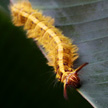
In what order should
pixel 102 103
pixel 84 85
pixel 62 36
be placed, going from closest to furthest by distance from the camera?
pixel 102 103 → pixel 84 85 → pixel 62 36

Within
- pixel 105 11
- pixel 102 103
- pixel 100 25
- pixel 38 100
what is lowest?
pixel 102 103

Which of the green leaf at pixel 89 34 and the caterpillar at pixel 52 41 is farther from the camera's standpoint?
the caterpillar at pixel 52 41

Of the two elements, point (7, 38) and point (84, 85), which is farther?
point (7, 38)

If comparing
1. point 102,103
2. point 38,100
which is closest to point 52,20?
point 38,100

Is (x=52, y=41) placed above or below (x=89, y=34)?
above

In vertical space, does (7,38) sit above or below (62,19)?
below

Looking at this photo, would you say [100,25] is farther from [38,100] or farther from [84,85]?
[38,100]

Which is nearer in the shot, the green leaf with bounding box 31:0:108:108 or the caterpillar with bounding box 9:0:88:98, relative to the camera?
the green leaf with bounding box 31:0:108:108

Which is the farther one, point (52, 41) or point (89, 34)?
point (52, 41)
